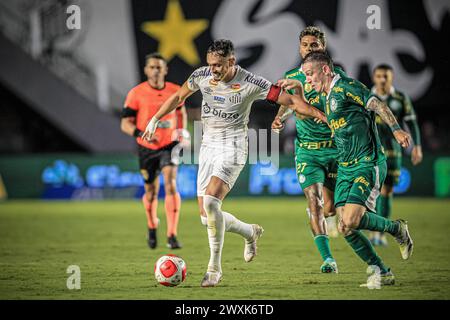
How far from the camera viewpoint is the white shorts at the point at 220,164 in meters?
8.23

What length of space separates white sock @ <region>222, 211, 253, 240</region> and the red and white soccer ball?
745mm

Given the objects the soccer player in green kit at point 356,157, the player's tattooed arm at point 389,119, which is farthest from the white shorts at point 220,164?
the player's tattooed arm at point 389,119

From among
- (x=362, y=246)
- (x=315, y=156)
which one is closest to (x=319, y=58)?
(x=315, y=156)

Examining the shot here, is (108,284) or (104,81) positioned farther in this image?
(104,81)

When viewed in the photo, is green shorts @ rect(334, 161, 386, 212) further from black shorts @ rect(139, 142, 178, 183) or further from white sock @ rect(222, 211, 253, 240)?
black shorts @ rect(139, 142, 178, 183)

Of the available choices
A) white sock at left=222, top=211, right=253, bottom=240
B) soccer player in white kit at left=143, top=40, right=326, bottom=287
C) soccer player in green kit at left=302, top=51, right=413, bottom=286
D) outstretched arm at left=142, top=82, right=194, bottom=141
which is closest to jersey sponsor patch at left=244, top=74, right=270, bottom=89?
soccer player in white kit at left=143, top=40, right=326, bottom=287

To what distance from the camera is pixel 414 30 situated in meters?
22.8

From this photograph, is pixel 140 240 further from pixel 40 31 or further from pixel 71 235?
pixel 40 31

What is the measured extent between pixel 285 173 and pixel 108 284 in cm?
1343

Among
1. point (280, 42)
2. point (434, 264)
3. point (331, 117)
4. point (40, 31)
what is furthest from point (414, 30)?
point (331, 117)

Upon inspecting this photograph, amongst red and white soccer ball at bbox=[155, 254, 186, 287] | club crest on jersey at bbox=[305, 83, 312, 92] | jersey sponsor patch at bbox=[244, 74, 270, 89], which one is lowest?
red and white soccer ball at bbox=[155, 254, 186, 287]

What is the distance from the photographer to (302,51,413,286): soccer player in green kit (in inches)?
299

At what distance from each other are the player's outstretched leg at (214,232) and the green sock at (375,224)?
139cm

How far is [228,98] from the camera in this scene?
823cm
